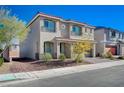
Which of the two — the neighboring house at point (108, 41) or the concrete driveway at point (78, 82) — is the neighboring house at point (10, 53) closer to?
the concrete driveway at point (78, 82)

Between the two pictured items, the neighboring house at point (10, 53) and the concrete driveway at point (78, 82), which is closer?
the concrete driveway at point (78, 82)

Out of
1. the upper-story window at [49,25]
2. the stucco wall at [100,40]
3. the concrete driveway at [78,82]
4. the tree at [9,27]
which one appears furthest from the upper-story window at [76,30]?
the concrete driveway at [78,82]

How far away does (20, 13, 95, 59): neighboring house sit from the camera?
21.7 m

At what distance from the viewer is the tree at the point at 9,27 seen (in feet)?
51.7

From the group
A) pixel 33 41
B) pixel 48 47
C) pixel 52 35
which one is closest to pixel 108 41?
pixel 52 35

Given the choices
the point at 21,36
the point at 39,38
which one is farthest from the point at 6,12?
the point at 39,38

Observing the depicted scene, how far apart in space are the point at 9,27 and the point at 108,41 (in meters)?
23.4

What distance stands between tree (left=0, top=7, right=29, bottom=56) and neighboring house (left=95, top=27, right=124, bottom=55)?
1992 centimetres

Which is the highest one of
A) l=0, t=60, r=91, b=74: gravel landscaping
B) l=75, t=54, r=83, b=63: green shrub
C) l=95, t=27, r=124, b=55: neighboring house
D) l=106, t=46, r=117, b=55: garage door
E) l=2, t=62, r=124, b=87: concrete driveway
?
l=95, t=27, r=124, b=55: neighboring house

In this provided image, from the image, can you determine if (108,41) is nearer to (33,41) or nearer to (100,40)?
(100,40)

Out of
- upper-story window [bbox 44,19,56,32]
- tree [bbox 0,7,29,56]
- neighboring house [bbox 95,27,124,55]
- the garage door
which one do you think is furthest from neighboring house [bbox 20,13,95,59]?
the garage door

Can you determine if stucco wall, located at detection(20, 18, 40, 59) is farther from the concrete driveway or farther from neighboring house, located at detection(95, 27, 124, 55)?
neighboring house, located at detection(95, 27, 124, 55)

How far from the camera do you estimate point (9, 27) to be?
52.2 ft

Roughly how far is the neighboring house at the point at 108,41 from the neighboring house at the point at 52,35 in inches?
291
